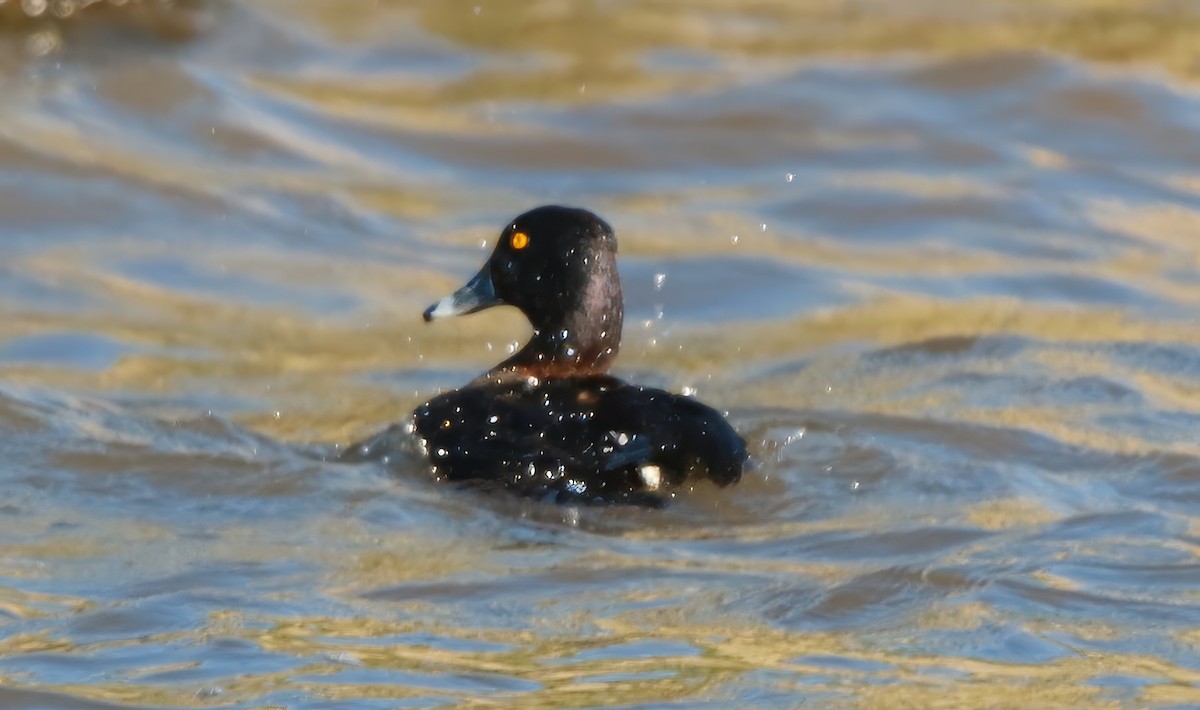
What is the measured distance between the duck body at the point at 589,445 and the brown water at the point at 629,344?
0.32ft

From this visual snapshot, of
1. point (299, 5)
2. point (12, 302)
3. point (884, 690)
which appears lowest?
point (884, 690)

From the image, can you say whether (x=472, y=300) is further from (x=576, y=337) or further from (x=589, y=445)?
(x=589, y=445)

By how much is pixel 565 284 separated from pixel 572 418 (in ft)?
2.94

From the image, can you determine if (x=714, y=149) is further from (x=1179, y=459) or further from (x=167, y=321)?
(x=1179, y=459)

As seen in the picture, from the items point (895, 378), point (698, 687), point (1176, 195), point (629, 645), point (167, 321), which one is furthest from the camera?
point (1176, 195)

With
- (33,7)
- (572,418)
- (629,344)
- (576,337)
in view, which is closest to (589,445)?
(572,418)

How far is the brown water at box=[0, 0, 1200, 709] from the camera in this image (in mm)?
5465

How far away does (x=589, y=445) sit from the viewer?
21.9ft

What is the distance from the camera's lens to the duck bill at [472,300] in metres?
7.93

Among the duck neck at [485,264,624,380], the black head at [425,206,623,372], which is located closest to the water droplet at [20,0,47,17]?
the black head at [425,206,623,372]

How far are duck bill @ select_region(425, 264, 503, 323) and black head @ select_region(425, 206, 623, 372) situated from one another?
171 mm

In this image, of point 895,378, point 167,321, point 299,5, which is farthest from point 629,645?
point 299,5

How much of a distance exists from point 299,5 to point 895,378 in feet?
22.2

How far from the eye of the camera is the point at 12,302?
9.60m
